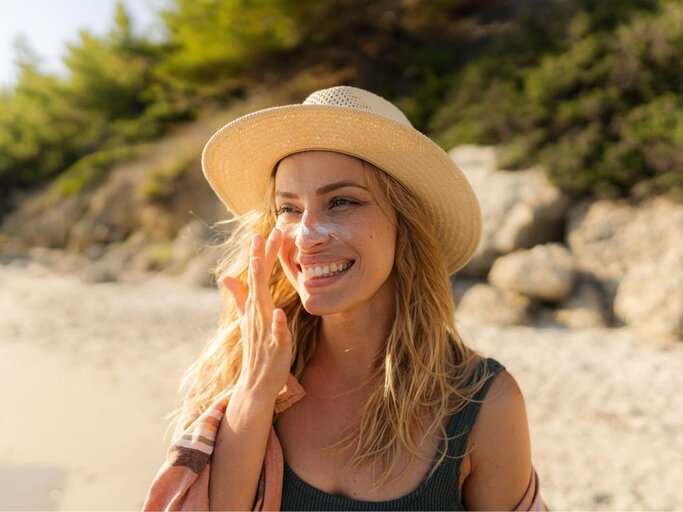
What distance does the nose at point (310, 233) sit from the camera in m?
1.65

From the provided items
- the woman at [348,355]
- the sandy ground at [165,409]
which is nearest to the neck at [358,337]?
the woman at [348,355]

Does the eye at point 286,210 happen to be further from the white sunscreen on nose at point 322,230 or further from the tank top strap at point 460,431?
the tank top strap at point 460,431

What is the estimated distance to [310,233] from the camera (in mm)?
1661

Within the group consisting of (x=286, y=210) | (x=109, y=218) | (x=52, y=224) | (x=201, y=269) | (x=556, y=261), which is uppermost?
(x=52, y=224)

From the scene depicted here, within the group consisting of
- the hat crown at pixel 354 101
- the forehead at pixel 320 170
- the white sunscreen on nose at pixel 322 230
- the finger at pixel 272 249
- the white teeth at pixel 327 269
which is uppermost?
the hat crown at pixel 354 101

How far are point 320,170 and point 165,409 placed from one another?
4.24m

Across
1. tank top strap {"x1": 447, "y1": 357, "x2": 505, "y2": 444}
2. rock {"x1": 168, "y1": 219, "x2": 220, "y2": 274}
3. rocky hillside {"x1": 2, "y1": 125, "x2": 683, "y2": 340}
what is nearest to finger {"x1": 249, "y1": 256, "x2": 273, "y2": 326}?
tank top strap {"x1": 447, "y1": 357, "x2": 505, "y2": 444}

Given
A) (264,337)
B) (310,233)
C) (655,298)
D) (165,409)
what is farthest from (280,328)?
(655,298)

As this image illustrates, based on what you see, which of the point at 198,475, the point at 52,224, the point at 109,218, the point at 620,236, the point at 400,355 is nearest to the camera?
the point at 198,475

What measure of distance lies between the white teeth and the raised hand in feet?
0.43

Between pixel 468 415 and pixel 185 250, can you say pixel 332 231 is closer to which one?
pixel 468 415

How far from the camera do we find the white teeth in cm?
168

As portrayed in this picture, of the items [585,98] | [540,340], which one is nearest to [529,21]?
[585,98]

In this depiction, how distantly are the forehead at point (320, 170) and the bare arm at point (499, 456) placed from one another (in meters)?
0.80
